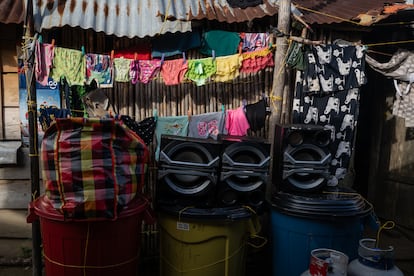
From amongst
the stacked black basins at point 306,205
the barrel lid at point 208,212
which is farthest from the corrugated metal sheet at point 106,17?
the barrel lid at point 208,212

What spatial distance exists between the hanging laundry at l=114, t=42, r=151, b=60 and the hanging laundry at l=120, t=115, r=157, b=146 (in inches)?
32.3

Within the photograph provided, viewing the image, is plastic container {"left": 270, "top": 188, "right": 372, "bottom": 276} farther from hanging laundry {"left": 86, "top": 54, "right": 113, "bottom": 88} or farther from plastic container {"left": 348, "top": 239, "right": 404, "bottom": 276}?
hanging laundry {"left": 86, "top": 54, "right": 113, "bottom": 88}

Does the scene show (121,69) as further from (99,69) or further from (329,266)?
(329,266)

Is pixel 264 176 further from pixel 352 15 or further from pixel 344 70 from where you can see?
pixel 352 15

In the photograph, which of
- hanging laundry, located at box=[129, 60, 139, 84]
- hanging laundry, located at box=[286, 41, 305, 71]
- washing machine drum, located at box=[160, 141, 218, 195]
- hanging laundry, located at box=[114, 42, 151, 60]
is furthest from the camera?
hanging laundry, located at box=[114, 42, 151, 60]

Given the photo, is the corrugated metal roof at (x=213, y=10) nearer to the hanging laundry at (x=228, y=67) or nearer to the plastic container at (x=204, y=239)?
the hanging laundry at (x=228, y=67)

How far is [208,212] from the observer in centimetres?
330

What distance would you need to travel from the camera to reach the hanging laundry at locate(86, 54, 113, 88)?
4.09m

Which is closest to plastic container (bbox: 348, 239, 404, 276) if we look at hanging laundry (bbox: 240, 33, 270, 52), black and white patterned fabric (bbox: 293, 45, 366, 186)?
black and white patterned fabric (bbox: 293, 45, 366, 186)

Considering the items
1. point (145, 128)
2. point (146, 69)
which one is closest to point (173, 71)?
point (146, 69)

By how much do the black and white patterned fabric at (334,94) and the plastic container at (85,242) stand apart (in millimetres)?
2636

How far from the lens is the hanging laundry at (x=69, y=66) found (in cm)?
398

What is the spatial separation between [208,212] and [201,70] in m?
1.84

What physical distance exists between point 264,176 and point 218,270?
1073 millimetres
